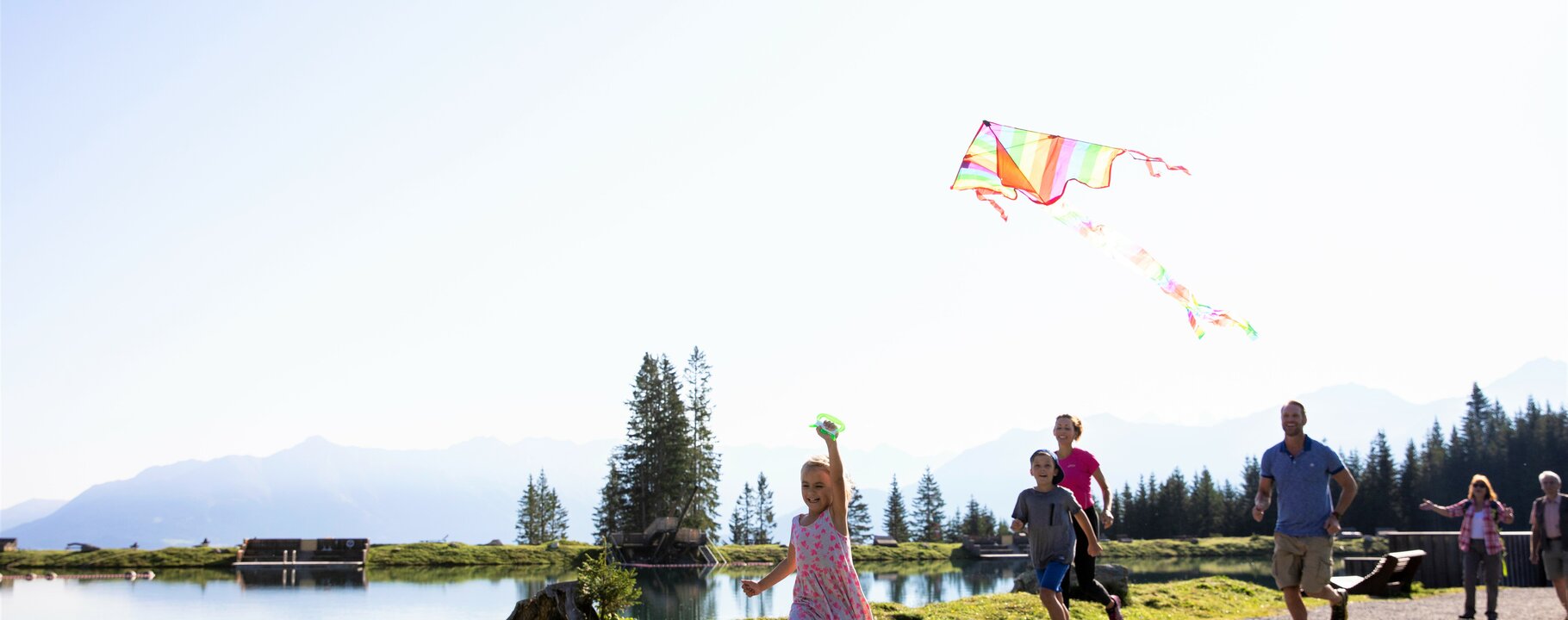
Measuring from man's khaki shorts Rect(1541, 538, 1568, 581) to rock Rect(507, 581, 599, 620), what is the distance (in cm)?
1167

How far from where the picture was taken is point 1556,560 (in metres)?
13.3

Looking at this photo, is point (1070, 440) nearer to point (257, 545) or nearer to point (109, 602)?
point (109, 602)

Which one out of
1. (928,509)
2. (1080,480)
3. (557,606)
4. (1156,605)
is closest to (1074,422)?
(1080,480)

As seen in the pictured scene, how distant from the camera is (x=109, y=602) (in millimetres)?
27188

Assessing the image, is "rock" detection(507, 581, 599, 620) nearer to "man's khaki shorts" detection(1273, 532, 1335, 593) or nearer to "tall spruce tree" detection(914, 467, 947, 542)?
"man's khaki shorts" detection(1273, 532, 1335, 593)

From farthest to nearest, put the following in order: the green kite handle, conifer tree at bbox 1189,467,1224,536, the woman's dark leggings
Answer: conifer tree at bbox 1189,467,1224,536, the woman's dark leggings, the green kite handle

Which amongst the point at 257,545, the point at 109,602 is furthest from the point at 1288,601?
the point at 257,545

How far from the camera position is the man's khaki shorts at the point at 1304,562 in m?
9.09

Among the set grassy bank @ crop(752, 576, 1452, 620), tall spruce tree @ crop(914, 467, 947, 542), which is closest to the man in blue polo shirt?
grassy bank @ crop(752, 576, 1452, 620)

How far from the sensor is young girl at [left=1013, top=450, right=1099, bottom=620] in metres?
8.79

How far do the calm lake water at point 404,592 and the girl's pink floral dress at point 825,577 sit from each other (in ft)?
47.4

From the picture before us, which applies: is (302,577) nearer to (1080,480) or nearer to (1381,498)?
(1080,480)

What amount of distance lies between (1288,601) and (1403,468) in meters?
95.7

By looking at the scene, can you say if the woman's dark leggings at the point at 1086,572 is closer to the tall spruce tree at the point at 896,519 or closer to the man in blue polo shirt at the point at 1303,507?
the man in blue polo shirt at the point at 1303,507
